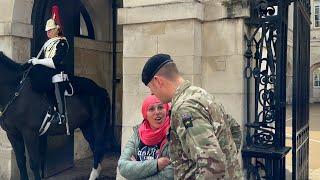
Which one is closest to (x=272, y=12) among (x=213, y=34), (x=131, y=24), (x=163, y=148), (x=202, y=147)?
(x=213, y=34)

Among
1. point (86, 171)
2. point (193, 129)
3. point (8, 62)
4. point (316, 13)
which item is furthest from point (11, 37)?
point (316, 13)

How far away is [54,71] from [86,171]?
2.51 meters

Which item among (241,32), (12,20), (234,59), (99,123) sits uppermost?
(12,20)

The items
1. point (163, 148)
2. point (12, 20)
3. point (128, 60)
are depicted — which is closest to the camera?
point (163, 148)

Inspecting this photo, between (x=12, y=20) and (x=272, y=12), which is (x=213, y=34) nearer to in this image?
(x=272, y=12)

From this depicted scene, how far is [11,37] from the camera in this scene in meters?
6.42

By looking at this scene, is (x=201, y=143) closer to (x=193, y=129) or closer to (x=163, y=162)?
(x=193, y=129)

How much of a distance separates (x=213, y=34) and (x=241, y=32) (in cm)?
38

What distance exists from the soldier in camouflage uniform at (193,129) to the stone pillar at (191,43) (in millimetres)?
2533

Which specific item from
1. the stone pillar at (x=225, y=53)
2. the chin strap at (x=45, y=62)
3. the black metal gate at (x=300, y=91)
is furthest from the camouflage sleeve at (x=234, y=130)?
the chin strap at (x=45, y=62)

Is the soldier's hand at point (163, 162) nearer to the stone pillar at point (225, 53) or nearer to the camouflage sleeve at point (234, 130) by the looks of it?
the camouflage sleeve at point (234, 130)

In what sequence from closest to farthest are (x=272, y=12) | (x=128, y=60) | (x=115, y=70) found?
(x=272, y=12) < (x=128, y=60) < (x=115, y=70)

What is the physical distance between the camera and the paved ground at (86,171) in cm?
705

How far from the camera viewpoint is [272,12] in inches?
189
